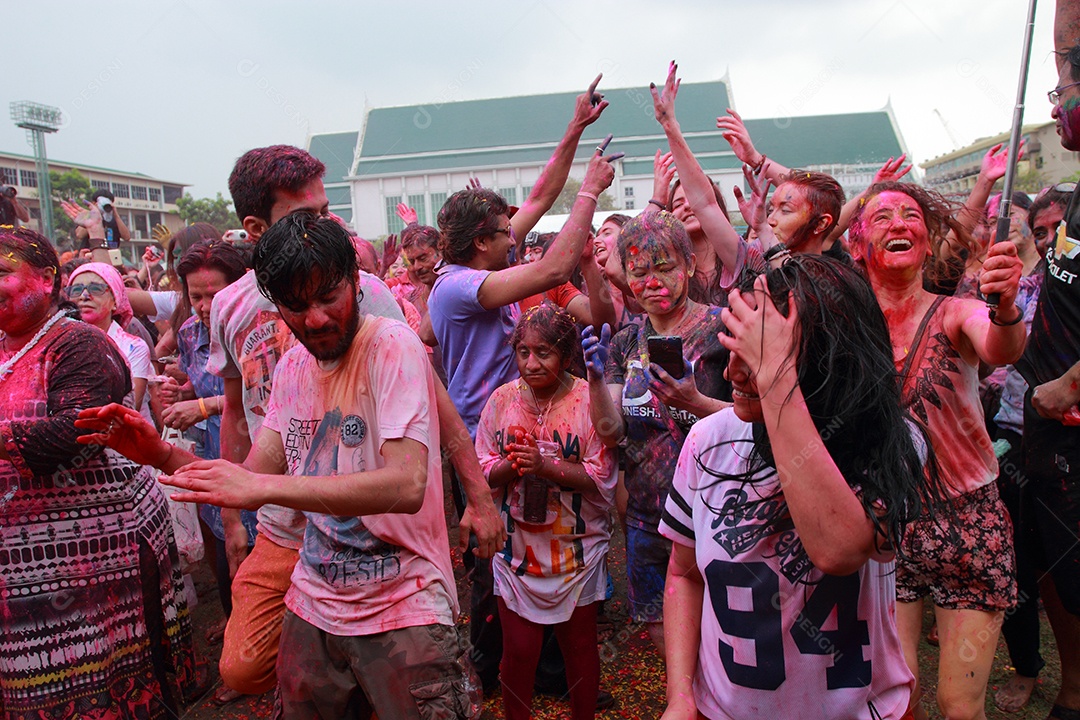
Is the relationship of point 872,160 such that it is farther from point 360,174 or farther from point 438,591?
point 438,591

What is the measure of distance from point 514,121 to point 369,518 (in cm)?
4730

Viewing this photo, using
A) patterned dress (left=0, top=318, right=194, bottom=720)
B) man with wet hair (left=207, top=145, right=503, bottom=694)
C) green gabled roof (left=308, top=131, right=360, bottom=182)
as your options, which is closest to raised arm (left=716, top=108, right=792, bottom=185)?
man with wet hair (left=207, top=145, right=503, bottom=694)

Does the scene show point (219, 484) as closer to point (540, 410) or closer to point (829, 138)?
point (540, 410)

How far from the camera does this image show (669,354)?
280 centimetres

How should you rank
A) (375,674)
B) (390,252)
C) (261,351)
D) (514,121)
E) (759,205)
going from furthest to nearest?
1. (514,121)
2. (390,252)
3. (759,205)
4. (261,351)
5. (375,674)

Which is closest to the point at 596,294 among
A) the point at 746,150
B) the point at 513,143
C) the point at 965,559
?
the point at 746,150

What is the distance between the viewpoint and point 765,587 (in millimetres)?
1621

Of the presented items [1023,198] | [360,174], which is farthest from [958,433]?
[360,174]

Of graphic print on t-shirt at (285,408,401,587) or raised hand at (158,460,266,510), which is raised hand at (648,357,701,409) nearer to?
graphic print on t-shirt at (285,408,401,587)

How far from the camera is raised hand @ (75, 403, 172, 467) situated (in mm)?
2217

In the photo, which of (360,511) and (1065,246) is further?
(1065,246)

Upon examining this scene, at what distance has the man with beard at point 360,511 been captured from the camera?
2.11m

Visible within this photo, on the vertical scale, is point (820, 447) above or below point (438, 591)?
above

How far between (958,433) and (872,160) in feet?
118
